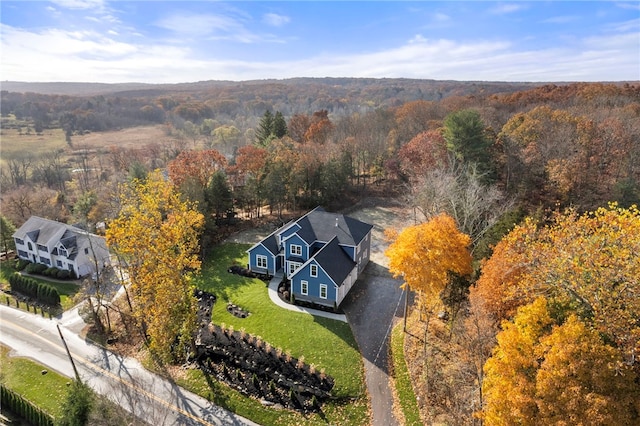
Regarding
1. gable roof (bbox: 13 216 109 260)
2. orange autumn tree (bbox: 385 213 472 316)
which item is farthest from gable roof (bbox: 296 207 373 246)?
gable roof (bbox: 13 216 109 260)

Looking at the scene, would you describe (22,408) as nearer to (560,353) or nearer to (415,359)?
(415,359)

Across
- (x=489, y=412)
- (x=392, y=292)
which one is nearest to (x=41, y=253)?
(x=392, y=292)

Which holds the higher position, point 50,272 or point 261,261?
point 261,261

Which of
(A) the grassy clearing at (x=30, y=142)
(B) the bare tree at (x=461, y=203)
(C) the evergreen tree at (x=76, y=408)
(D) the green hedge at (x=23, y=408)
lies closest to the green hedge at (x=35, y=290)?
(D) the green hedge at (x=23, y=408)

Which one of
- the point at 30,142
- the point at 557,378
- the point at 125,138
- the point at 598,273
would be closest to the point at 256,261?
the point at 557,378

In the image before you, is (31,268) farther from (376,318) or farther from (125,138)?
(125,138)

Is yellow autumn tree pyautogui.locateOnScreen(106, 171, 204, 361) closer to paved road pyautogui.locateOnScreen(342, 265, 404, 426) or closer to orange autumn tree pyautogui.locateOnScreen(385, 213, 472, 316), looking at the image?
paved road pyautogui.locateOnScreen(342, 265, 404, 426)
